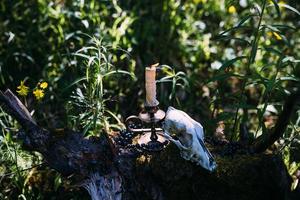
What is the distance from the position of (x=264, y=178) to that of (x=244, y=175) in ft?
0.32

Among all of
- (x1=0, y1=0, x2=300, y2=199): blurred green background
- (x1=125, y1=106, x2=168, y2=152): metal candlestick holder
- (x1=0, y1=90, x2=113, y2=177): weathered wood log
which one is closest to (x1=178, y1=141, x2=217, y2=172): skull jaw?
(x1=125, y1=106, x2=168, y2=152): metal candlestick holder

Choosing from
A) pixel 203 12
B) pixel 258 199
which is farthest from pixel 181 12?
pixel 258 199

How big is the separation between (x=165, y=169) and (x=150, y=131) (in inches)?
10.8

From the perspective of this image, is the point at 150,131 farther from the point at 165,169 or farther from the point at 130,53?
the point at 130,53

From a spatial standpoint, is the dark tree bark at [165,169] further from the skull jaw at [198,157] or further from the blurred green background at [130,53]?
the blurred green background at [130,53]

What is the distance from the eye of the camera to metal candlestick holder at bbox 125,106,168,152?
2.43 meters

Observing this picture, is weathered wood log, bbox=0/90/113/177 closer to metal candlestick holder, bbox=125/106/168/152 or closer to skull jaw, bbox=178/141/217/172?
metal candlestick holder, bbox=125/106/168/152

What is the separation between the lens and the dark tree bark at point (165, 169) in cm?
240

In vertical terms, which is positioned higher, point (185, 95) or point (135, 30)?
point (135, 30)

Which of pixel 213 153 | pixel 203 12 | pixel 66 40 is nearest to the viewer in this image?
pixel 213 153

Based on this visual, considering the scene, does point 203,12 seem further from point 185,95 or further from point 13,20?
point 13,20

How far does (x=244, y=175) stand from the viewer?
7.86 ft

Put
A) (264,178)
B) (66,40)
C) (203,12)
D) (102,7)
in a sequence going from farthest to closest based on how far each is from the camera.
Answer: (203,12), (102,7), (66,40), (264,178)

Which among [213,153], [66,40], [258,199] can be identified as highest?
[66,40]
